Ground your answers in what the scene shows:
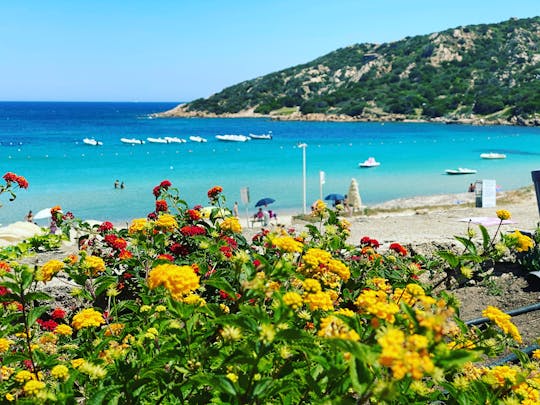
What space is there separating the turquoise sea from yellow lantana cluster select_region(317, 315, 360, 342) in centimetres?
2064

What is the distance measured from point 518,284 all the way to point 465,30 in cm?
13195

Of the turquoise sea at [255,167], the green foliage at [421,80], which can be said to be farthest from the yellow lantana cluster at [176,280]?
the green foliage at [421,80]

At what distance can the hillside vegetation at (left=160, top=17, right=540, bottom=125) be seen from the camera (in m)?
87.7

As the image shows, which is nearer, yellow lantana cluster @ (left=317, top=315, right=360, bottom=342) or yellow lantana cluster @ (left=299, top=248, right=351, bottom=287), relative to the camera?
yellow lantana cluster @ (left=317, top=315, right=360, bottom=342)

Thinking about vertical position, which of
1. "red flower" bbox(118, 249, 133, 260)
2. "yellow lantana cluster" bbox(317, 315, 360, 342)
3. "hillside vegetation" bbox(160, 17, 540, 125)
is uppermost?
"hillside vegetation" bbox(160, 17, 540, 125)

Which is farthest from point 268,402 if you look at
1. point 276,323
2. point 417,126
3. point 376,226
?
point 417,126

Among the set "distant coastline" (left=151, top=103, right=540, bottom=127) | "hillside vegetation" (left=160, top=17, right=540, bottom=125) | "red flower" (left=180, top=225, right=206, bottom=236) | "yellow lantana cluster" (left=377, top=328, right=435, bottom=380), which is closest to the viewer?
"yellow lantana cluster" (left=377, top=328, right=435, bottom=380)

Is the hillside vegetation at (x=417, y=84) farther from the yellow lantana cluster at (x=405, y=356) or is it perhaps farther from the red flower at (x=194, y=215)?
the yellow lantana cluster at (x=405, y=356)

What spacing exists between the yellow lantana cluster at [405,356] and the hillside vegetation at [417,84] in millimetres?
82004

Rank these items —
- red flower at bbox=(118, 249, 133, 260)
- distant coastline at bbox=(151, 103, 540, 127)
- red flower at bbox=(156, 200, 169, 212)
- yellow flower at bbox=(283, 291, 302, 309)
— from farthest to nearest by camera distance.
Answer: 1. distant coastline at bbox=(151, 103, 540, 127)
2. red flower at bbox=(156, 200, 169, 212)
3. red flower at bbox=(118, 249, 133, 260)
4. yellow flower at bbox=(283, 291, 302, 309)

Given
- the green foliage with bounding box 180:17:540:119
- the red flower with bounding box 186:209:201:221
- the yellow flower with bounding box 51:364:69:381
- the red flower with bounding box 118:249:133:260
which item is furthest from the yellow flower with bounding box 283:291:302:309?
the green foliage with bounding box 180:17:540:119

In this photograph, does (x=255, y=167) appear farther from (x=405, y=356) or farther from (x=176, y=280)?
(x=405, y=356)

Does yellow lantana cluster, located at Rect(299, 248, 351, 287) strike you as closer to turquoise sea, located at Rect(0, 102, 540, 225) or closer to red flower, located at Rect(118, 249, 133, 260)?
red flower, located at Rect(118, 249, 133, 260)

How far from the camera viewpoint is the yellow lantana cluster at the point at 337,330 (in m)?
1.41
